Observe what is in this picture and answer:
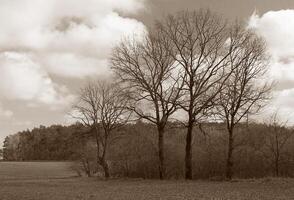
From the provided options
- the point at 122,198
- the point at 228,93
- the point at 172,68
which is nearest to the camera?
the point at 122,198

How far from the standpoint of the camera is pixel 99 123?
58.3 m

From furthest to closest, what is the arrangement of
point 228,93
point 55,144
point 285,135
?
point 55,144, point 285,135, point 228,93

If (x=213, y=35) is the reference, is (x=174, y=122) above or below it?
below

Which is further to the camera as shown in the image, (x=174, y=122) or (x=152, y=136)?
(x=152, y=136)

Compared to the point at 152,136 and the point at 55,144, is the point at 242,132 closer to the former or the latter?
the point at 152,136

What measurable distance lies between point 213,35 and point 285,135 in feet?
64.7

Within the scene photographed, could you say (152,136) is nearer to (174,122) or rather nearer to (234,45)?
(174,122)

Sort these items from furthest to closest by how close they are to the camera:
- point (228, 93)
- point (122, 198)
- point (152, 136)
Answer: point (152, 136) → point (228, 93) → point (122, 198)

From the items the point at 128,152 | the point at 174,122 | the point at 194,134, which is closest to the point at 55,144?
the point at 128,152

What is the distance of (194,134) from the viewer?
5441 centimetres

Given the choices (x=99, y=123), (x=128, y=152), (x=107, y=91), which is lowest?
(x=128, y=152)

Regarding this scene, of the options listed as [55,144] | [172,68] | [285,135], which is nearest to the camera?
[172,68]

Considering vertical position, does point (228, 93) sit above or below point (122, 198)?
above

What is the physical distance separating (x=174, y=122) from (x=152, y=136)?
1500 centimetres
